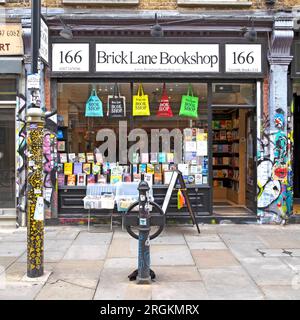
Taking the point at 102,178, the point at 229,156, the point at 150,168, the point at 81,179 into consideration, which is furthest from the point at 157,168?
the point at 229,156

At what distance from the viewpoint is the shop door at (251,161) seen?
1091cm

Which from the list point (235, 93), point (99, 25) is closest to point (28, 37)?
point (99, 25)

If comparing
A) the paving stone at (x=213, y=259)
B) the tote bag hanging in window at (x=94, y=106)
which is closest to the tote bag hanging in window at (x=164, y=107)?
the tote bag hanging in window at (x=94, y=106)

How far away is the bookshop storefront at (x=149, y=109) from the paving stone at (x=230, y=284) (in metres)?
3.72

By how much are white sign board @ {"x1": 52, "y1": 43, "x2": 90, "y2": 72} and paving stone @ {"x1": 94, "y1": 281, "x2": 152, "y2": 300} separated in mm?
5626

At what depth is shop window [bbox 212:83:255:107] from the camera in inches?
424

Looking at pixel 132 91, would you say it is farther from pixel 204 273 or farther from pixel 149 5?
pixel 204 273

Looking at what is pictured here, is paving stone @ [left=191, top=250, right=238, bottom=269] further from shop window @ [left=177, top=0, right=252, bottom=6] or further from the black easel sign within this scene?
shop window @ [left=177, top=0, right=252, bottom=6]

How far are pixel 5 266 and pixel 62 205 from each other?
3458 mm

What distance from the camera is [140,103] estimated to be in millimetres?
10695

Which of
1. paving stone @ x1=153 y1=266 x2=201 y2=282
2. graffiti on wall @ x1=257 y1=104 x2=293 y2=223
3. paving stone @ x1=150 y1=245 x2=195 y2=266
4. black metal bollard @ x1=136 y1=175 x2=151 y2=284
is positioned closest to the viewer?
black metal bollard @ x1=136 y1=175 x2=151 y2=284

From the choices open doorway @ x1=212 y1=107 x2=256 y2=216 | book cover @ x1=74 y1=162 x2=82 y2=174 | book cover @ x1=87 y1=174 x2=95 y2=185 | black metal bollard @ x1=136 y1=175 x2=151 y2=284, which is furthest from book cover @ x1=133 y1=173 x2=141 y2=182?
black metal bollard @ x1=136 y1=175 x2=151 y2=284

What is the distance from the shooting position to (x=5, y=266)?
7160mm

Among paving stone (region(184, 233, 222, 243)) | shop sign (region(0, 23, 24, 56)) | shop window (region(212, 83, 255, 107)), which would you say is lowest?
paving stone (region(184, 233, 222, 243))
